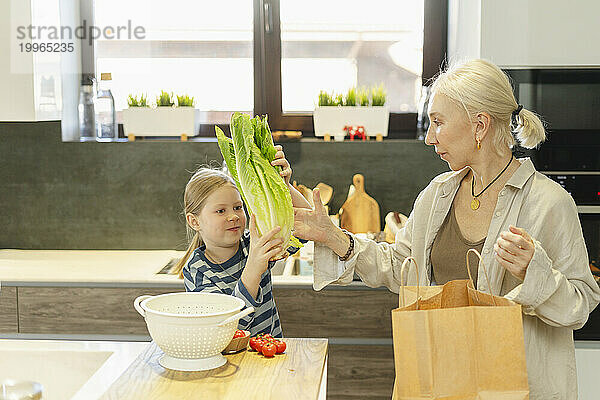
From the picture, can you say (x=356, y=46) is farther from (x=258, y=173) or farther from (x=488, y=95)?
(x=258, y=173)

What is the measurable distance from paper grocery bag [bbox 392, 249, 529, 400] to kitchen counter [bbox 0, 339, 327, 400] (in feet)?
0.64

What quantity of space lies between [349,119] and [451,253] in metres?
1.40

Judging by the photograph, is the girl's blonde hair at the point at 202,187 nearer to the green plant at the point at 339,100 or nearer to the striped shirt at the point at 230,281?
the striped shirt at the point at 230,281

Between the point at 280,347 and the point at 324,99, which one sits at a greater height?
the point at 324,99

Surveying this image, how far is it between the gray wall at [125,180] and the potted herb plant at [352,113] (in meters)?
0.07

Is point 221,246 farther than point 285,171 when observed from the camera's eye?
Yes

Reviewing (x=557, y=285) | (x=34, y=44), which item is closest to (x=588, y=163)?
(x=557, y=285)

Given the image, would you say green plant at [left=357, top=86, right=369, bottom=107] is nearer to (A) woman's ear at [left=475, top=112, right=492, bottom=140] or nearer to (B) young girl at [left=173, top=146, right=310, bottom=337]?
(B) young girl at [left=173, top=146, right=310, bottom=337]

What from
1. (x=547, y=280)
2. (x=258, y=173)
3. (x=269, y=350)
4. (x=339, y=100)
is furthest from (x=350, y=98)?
(x=269, y=350)

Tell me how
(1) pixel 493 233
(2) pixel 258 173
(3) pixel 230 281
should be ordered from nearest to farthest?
(2) pixel 258 173 → (1) pixel 493 233 → (3) pixel 230 281

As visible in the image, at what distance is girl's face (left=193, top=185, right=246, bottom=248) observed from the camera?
2.08 meters

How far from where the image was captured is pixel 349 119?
321cm

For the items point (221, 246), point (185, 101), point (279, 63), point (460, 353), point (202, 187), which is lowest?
Answer: point (460, 353)

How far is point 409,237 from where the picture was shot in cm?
204
